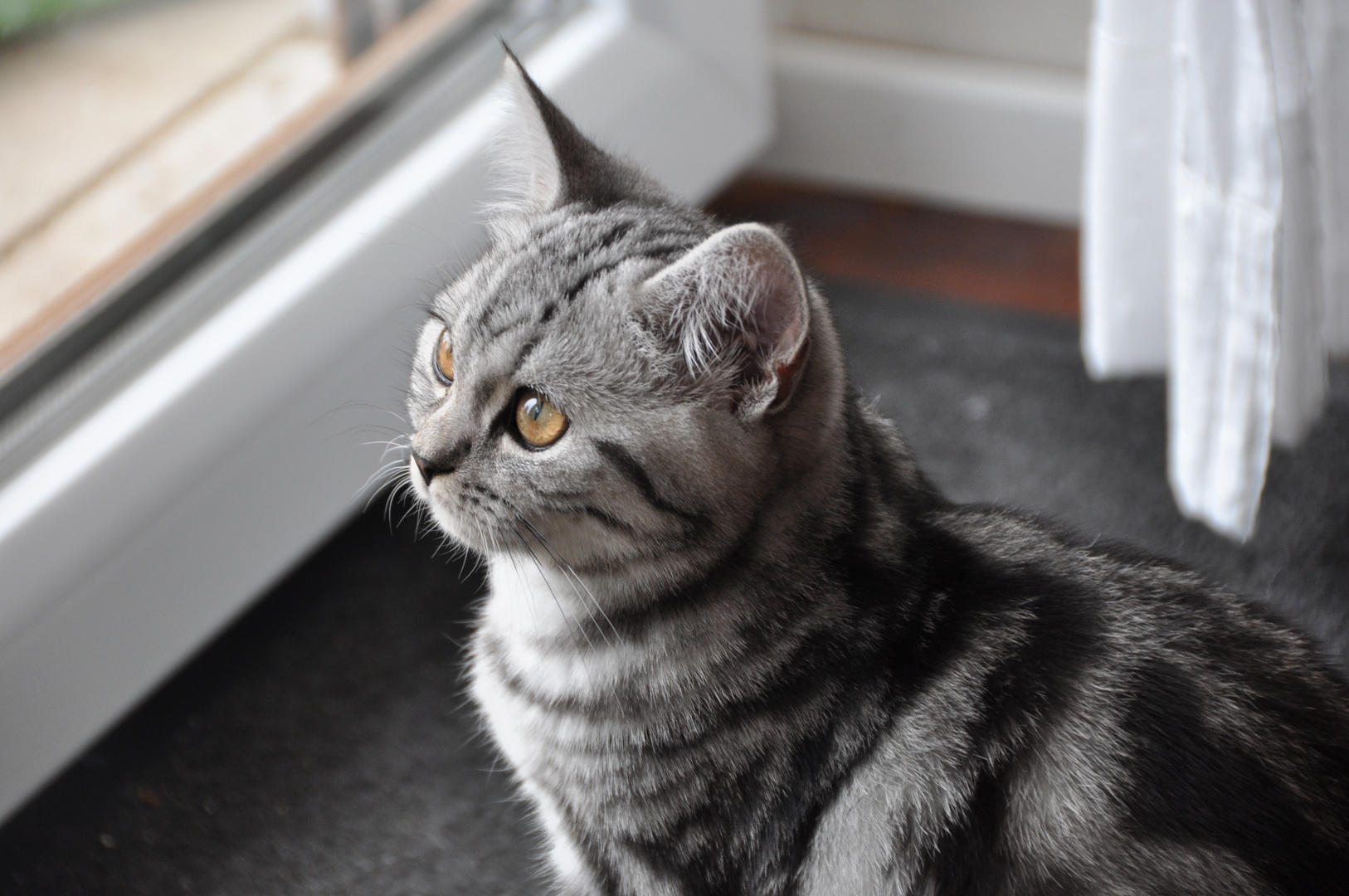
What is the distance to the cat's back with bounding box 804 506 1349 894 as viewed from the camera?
0.79 meters

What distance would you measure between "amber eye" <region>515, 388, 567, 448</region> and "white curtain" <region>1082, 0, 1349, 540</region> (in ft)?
2.54

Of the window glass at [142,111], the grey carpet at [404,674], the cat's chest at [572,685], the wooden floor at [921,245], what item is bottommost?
the wooden floor at [921,245]

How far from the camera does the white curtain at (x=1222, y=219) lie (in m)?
1.20

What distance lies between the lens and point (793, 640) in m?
0.91

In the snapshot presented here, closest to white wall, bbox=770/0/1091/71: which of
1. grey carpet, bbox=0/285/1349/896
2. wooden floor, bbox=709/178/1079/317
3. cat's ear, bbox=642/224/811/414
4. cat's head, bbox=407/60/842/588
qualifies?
wooden floor, bbox=709/178/1079/317

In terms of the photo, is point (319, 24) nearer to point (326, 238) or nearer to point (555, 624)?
point (326, 238)

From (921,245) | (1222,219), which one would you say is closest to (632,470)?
(1222,219)

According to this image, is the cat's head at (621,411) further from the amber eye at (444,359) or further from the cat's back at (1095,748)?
the cat's back at (1095,748)

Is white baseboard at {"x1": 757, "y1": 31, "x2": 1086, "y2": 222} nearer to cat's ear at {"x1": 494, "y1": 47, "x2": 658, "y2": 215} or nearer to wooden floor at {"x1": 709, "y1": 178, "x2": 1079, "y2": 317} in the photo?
wooden floor at {"x1": 709, "y1": 178, "x2": 1079, "y2": 317}

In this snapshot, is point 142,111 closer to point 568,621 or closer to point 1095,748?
point 568,621

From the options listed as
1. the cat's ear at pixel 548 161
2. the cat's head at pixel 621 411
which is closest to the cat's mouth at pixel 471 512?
the cat's head at pixel 621 411

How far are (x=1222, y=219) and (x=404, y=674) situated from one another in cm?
104

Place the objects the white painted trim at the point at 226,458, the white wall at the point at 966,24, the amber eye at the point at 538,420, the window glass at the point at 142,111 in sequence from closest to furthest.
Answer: the amber eye at the point at 538,420, the white painted trim at the point at 226,458, the window glass at the point at 142,111, the white wall at the point at 966,24

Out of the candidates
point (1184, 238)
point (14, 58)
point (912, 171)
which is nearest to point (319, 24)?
point (14, 58)
